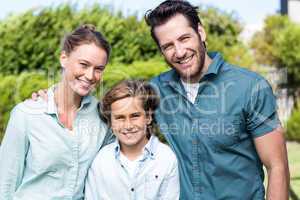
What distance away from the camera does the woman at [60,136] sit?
9.49 ft

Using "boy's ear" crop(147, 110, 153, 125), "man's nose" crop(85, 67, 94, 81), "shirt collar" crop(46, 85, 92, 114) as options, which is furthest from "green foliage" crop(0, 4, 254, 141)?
"man's nose" crop(85, 67, 94, 81)

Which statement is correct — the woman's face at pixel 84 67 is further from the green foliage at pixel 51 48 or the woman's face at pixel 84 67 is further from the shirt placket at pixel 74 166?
the green foliage at pixel 51 48

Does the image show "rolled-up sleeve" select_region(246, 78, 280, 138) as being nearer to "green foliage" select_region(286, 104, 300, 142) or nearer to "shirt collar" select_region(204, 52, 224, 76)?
"shirt collar" select_region(204, 52, 224, 76)

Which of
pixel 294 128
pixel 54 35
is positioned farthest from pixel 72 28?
pixel 294 128

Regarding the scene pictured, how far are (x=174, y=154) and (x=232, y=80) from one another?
491mm

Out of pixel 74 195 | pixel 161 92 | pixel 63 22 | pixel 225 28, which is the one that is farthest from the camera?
pixel 225 28

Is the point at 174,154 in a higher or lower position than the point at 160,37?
lower

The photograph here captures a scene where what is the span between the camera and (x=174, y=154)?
3.07 metres

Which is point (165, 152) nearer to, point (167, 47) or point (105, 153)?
point (105, 153)

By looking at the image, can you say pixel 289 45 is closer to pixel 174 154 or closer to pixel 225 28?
pixel 225 28

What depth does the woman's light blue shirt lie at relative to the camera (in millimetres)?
2887

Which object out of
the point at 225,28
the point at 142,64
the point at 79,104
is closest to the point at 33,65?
the point at 142,64

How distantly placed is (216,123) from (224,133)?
0.24ft

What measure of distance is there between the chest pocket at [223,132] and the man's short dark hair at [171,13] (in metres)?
0.52
